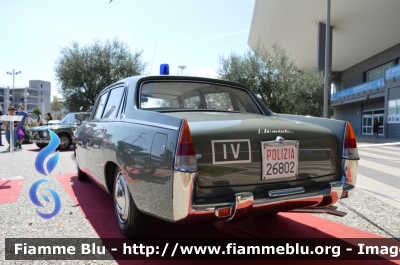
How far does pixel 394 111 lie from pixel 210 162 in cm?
2750

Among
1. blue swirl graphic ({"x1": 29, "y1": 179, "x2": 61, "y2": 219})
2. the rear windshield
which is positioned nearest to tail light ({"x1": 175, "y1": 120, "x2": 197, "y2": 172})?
the rear windshield

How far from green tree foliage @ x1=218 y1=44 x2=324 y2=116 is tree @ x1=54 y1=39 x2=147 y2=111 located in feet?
30.9

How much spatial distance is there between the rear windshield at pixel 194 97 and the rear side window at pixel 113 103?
49cm

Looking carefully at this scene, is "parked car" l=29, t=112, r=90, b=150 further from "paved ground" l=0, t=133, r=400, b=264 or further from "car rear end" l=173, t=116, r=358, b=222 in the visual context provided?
"car rear end" l=173, t=116, r=358, b=222

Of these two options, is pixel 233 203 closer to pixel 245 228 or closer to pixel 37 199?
pixel 245 228

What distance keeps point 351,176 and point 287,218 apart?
1.23 m

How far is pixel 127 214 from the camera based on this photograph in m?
2.92

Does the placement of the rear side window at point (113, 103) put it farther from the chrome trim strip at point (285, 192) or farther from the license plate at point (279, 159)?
the chrome trim strip at point (285, 192)

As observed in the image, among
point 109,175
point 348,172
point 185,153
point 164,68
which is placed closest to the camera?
point 185,153

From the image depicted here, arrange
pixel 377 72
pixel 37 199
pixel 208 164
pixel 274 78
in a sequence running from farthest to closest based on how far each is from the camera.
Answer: pixel 377 72, pixel 274 78, pixel 37 199, pixel 208 164

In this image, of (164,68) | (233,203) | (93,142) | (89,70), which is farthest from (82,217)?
(89,70)

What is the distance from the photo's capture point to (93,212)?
391 centimetres

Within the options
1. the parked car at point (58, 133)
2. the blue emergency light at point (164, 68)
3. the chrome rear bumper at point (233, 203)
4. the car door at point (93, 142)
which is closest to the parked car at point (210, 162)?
the chrome rear bumper at point (233, 203)

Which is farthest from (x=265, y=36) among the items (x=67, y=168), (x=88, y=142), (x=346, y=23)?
(x=88, y=142)
